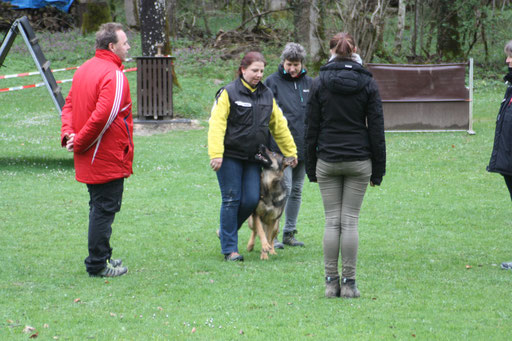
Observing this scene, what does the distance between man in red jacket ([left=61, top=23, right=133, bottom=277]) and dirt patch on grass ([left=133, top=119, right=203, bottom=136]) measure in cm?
1067

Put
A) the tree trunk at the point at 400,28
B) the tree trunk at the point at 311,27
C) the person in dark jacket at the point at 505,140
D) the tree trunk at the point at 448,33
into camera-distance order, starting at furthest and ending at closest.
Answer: the tree trunk at the point at 400,28
the tree trunk at the point at 448,33
the tree trunk at the point at 311,27
the person in dark jacket at the point at 505,140

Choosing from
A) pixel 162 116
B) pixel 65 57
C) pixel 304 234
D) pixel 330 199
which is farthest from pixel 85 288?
pixel 65 57

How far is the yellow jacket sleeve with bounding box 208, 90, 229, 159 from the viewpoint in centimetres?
618

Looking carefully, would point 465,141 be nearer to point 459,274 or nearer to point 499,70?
point 459,274

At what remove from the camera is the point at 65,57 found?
26.5 metres

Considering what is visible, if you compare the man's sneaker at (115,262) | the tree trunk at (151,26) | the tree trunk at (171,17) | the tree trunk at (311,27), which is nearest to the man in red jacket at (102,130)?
the man's sneaker at (115,262)

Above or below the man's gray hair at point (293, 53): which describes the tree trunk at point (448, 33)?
above

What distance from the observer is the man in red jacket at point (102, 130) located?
5613 millimetres

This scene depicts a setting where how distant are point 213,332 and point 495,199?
21.1 ft

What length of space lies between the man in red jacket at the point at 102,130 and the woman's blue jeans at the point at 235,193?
963 millimetres

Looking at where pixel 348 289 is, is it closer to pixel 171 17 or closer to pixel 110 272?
pixel 110 272

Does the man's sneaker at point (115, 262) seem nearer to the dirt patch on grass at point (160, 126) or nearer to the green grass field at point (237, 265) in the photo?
the green grass field at point (237, 265)

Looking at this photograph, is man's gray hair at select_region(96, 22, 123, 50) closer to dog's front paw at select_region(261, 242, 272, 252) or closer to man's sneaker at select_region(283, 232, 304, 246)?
dog's front paw at select_region(261, 242, 272, 252)

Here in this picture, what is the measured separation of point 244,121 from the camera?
249 inches
